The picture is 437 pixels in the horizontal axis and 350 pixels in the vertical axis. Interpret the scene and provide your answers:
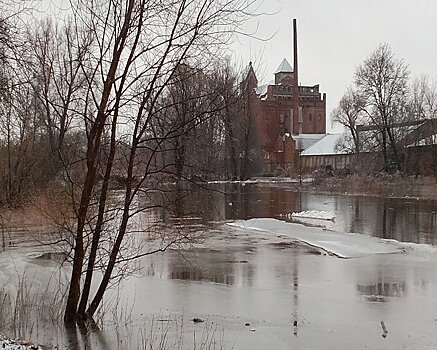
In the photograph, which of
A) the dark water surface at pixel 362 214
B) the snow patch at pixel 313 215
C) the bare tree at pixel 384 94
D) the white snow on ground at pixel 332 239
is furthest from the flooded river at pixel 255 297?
the bare tree at pixel 384 94

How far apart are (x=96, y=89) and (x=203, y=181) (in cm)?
226

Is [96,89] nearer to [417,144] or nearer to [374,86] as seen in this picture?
[374,86]

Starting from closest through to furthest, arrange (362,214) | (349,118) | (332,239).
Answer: (332,239) < (362,214) < (349,118)

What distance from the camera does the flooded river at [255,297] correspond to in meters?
9.04

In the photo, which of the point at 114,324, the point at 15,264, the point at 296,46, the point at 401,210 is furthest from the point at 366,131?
the point at 114,324

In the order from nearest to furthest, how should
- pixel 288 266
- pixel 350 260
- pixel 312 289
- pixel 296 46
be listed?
pixel 312 289 < pixel 288 266 < pixel 350 260 < pixel 296 46

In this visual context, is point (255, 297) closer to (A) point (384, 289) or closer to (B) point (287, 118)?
(A) point (384, 289)

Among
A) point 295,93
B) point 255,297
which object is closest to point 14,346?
point 255,297

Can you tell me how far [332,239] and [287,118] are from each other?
240 feet

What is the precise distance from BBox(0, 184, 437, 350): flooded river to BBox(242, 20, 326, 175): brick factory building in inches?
2584

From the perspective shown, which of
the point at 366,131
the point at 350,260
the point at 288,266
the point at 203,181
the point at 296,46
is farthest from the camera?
the point at 296,46

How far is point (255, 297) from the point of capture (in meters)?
11.9

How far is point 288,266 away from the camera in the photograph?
602 inches

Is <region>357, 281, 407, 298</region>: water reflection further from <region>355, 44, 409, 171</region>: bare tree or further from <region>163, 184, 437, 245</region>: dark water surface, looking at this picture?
<region>355, 44, 409, 171</region>: bare tree
